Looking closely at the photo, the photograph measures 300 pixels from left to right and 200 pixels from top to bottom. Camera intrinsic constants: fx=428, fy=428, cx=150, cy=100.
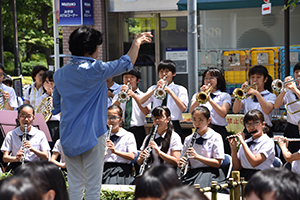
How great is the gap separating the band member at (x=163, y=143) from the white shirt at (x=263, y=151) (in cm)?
77

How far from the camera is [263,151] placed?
184 inches

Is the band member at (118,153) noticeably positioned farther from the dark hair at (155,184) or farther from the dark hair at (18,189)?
the dark hair at (18,189)

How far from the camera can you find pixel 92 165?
3.50m

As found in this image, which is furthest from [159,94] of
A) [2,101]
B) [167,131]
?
[2,101]

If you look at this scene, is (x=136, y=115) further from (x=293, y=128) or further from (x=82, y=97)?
(x=82, y=97)

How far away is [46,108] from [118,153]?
60.0 inches

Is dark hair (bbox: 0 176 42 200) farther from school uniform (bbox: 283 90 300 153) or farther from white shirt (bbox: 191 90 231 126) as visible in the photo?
school uniform (bbox: 283 90 300 153)

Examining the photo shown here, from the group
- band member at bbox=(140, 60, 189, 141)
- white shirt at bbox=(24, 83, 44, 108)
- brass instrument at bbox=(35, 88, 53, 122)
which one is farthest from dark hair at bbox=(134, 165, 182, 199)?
white shirt at bbox=(24, 83, 44, 108)

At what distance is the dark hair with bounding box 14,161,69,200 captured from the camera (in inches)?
80.9

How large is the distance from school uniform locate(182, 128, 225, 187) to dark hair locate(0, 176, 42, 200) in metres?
3.18

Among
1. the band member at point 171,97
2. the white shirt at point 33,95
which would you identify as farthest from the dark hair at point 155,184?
the white shirt at point 33,95

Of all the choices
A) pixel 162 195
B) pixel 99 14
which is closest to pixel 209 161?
pixel 162 195

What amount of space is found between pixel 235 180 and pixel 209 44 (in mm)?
7919

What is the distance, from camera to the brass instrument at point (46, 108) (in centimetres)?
605
